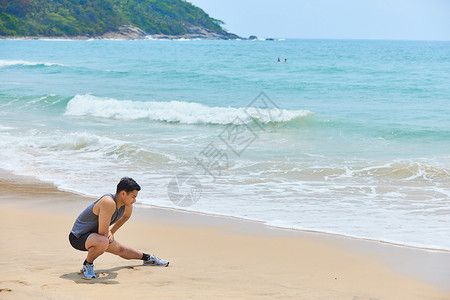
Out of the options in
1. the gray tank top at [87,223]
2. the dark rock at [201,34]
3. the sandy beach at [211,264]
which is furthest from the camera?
the dark rock at [201,34]

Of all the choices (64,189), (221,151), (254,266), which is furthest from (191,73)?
(254,266)

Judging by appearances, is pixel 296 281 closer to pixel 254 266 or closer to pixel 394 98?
pixel 254 266

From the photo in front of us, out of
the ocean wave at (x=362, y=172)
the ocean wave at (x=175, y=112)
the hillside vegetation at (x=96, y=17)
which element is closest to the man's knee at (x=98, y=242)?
the ocean wave at (x=362, y=172)

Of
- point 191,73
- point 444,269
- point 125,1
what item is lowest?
point 444,269

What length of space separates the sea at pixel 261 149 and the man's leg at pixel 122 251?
2.10 metres

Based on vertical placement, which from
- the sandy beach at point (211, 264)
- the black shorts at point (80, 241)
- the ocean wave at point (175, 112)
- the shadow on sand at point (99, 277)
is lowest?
the sandy beach at point (211, 264)

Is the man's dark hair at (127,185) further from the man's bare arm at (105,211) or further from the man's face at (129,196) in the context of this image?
the man's bare arm at (105,211)

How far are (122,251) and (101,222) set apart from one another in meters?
0.43

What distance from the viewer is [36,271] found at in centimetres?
458

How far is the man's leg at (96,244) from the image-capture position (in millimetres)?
4547

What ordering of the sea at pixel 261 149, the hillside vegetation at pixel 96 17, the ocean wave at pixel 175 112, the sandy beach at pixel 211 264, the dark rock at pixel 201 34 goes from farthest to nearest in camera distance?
1. the dark rock at pixel 201 34
2. the hillside vegetation at pixel 96 17
3. the ocean wave at pixel 175 112
4. the sea at pixel 261 149
5. the sandy beach at pixel 211 264

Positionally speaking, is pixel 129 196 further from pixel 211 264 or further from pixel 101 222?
pixel 211 264

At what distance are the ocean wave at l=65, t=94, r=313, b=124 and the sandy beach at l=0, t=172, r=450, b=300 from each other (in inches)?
403

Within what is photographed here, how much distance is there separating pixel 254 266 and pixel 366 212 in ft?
8.67
